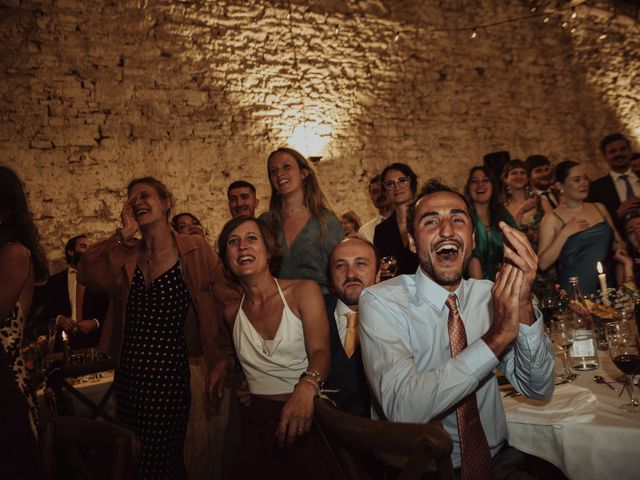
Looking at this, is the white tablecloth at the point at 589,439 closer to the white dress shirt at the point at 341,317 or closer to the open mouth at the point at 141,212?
the white dress shirt at the point at 341,317

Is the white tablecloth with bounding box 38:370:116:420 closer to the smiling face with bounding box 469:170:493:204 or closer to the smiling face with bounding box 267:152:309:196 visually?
the smiling face with bounding box 267:152:309:196

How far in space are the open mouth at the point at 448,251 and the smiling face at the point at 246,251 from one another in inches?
36.1

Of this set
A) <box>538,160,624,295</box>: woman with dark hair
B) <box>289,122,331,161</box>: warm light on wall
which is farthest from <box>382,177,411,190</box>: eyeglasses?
<box>289,122,331,161</box>: warm light on wall

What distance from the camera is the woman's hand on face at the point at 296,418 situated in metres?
1.71

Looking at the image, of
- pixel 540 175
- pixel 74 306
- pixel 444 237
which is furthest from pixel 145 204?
pixel 540 175

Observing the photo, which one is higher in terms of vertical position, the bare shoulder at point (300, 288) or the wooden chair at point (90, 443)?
the bare shoulder at point (300, 288)

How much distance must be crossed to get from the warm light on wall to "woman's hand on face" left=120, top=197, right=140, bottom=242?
4.81 meters

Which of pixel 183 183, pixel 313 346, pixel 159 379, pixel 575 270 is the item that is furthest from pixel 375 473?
pixel 183 183

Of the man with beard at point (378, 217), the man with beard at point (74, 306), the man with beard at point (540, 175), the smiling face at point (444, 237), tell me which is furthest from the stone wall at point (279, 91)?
the smiling face at point (444, 237)

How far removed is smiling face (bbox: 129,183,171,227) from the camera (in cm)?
278

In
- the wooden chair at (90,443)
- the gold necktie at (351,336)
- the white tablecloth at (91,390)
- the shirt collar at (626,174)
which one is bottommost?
the white tablecloth at (91,390)

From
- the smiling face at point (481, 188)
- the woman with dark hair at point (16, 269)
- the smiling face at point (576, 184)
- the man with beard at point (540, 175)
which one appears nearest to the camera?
the woman with dark hair at point (16, 269)

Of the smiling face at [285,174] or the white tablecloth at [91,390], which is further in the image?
the smiling face at [285,174]

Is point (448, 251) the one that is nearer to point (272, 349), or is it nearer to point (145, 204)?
point (272, 349)
